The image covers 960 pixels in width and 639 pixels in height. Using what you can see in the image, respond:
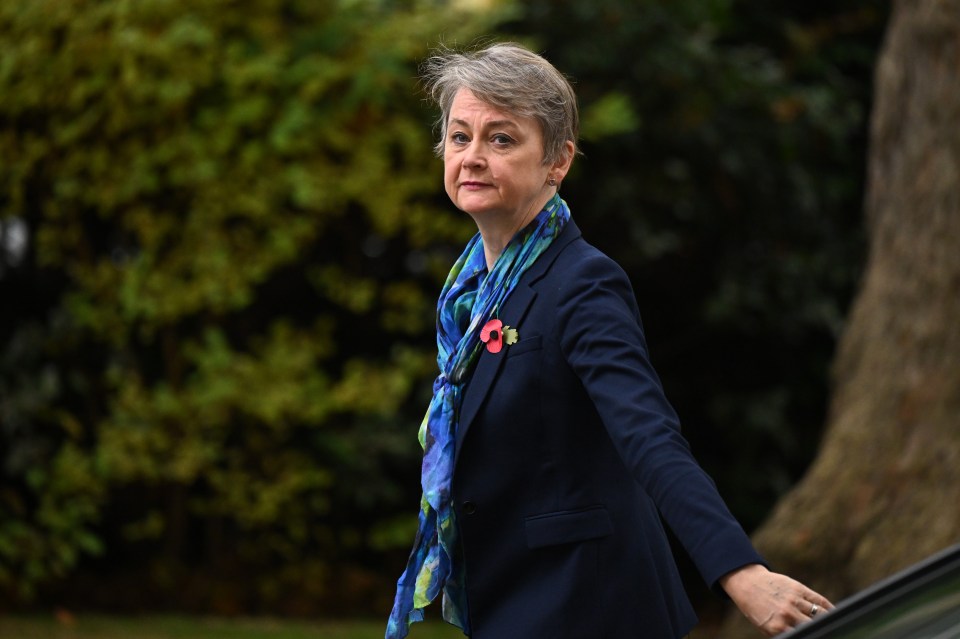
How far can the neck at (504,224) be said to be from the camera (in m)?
2.65

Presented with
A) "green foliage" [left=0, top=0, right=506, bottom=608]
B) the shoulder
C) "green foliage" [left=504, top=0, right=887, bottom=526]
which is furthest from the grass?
the shoulder

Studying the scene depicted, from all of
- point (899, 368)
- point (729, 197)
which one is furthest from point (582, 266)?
point (729, 197)

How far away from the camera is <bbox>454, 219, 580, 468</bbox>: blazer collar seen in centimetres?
254

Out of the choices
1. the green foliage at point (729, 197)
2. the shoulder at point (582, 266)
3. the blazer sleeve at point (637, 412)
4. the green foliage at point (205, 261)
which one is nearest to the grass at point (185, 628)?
the green foliage at point (205, 261)

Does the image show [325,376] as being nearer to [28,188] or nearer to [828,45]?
[28,188]

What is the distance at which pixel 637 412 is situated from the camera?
7.27 feet

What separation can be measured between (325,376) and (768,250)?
2498 mm

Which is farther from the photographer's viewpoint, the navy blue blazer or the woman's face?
→ the woman's face

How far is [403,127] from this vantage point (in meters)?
6.61

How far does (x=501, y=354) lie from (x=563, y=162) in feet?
1.35

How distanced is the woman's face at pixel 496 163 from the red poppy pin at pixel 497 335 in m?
0.21

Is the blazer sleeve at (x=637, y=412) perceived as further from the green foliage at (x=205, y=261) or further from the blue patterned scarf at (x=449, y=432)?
the green foliage at (x=205, y=261)

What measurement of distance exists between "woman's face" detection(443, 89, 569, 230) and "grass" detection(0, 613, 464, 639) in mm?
4173

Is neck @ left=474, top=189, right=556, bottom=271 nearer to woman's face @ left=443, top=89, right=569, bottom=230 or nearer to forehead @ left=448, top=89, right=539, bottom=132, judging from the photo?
woman's face @ left=443, top=89, right=569, bottom=230
